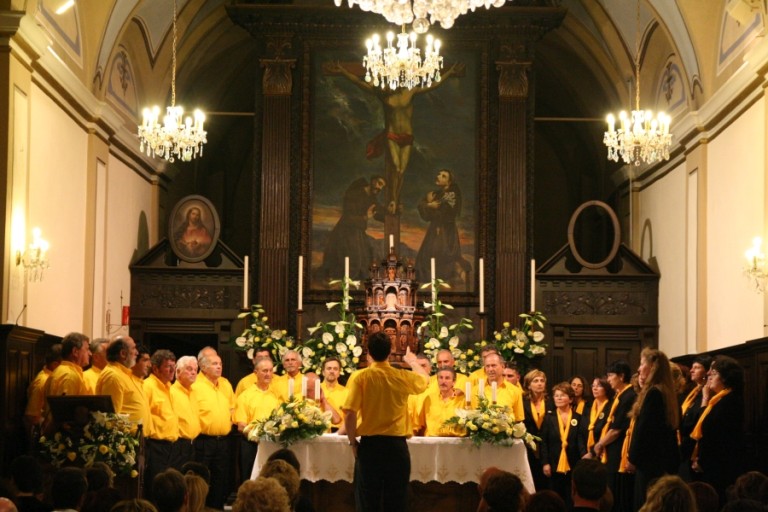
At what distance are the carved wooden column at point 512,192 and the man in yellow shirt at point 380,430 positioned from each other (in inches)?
338

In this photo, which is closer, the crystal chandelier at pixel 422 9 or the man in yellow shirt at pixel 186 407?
the crystal chandelier at pixel 422 9

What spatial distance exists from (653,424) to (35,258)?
6.63m

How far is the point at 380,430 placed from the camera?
347 inches

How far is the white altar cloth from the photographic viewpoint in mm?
10500

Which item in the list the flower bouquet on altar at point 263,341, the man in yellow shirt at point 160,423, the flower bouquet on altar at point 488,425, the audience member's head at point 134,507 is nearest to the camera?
the audience member's head at point 134,507

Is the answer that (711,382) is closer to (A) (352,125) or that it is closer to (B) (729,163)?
(B) (729,163)

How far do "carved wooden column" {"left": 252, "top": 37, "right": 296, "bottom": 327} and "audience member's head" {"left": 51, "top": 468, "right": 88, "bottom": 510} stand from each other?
36.3 feet

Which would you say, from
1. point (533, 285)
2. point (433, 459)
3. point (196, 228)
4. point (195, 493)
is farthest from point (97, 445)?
point (196, 228)

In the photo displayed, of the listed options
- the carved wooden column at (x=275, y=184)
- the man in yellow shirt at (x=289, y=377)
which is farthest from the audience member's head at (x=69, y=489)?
the carved wooden column at (x=275, y=184)

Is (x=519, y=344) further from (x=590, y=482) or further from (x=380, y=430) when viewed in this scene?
(x=590, y=482)

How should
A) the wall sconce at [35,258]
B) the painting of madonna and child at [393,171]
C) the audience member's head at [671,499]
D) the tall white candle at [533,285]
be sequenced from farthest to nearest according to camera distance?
the painting of madonna and child at [393,171] < the tall white candle at [533,285] < the wall sconce at [35,258] < the audience member's head at [671,499]

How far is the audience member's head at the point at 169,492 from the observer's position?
598cm

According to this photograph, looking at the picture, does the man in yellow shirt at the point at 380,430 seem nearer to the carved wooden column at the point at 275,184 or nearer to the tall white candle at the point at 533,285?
the tall white candle at the point at 533,285

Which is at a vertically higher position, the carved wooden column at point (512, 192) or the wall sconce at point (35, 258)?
the carved wooden column at point (512, 192)
